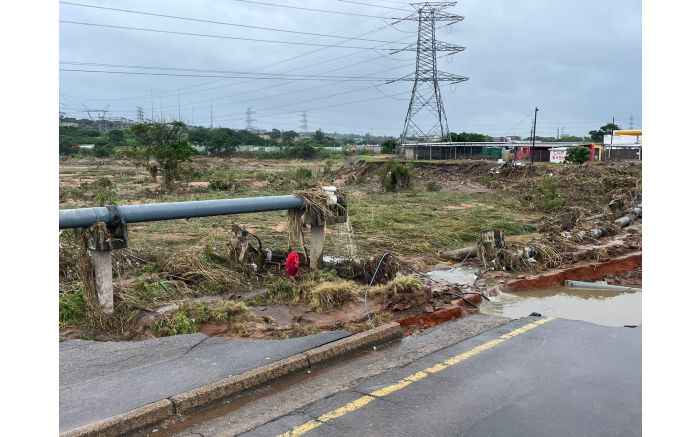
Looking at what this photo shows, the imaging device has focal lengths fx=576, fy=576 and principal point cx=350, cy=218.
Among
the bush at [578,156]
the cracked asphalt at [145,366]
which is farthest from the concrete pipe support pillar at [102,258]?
the bush at [578,156]

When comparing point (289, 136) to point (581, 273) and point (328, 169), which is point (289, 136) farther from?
point (581, 273)

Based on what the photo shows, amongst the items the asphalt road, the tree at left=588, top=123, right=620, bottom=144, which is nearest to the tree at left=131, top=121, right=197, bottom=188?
the asphalt road

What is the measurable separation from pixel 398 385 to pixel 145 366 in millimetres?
2452

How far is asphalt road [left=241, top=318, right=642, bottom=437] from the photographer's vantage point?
4562mm

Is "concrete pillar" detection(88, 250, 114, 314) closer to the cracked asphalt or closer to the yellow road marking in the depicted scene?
the cracked asphalt

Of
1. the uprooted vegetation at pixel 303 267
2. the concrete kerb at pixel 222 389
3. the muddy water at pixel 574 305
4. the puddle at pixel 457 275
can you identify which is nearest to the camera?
the concrete kerb at pixel 222 389

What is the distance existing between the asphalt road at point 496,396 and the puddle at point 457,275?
3.37 meters

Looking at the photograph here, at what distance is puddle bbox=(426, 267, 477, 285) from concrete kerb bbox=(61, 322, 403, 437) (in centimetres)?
372

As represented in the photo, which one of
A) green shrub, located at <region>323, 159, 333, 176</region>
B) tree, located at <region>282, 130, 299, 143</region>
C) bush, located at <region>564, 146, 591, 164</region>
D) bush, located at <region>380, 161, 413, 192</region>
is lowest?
bush, located at <region>380, 161, 413, 192</region>

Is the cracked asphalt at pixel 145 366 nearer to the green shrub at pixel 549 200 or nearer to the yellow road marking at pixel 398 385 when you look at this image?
the yellow road marking at pixel 398 385

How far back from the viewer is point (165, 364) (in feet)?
18.5

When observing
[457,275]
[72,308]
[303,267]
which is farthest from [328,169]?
[72,308]

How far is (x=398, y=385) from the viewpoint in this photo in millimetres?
5410

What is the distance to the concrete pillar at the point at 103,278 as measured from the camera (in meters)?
6.89
